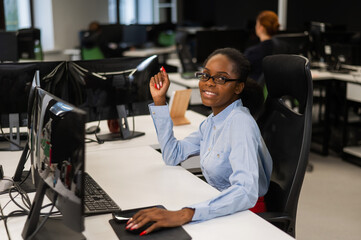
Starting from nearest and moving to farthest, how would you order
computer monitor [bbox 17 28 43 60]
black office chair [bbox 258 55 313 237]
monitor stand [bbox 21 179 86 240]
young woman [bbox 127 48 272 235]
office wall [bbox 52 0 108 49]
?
1. monitor stand [bbox 21 179 86 240]
2. young woman [bbox 127 48 272 235]
3. black office chair [bbox 258 55 313 237]
4. computer monitor [bbox 17 28 43 60]
5. office wall [bbox 52 0 108 49]

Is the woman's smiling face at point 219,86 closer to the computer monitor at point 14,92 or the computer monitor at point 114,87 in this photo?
the computer monitor at point 114,87

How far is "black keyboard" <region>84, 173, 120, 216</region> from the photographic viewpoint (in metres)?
1.56

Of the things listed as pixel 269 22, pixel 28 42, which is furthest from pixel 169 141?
pixel 28 42

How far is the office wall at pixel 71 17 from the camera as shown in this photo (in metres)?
8.18

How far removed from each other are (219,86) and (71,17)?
23.4ft

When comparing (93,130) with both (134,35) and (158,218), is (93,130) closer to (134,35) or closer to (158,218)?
(158,218)

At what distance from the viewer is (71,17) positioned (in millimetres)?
8414

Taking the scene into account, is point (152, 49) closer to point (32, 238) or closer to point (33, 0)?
point (33, 0)

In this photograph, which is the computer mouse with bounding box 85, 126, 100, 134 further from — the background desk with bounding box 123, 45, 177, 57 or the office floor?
the background desk with bounding box 123, 45, 177, 57

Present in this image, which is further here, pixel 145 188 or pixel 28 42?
pixel 28 42

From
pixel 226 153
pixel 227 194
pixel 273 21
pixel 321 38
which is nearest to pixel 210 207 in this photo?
pixel 227 194

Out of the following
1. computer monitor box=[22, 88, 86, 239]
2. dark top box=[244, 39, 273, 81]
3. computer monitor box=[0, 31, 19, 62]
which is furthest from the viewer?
dark top box=[244, 39, 273, 81]

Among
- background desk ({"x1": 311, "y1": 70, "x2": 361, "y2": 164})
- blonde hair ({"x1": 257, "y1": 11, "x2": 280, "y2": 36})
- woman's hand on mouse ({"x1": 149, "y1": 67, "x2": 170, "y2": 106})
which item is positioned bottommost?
background desk ({"x1": 311, "y1": 70, "x2": 361, "y2": 164})

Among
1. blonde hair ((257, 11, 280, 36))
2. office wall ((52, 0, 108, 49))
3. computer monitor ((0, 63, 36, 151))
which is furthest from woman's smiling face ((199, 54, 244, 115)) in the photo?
office wall ((52, 0, 108, 49))
